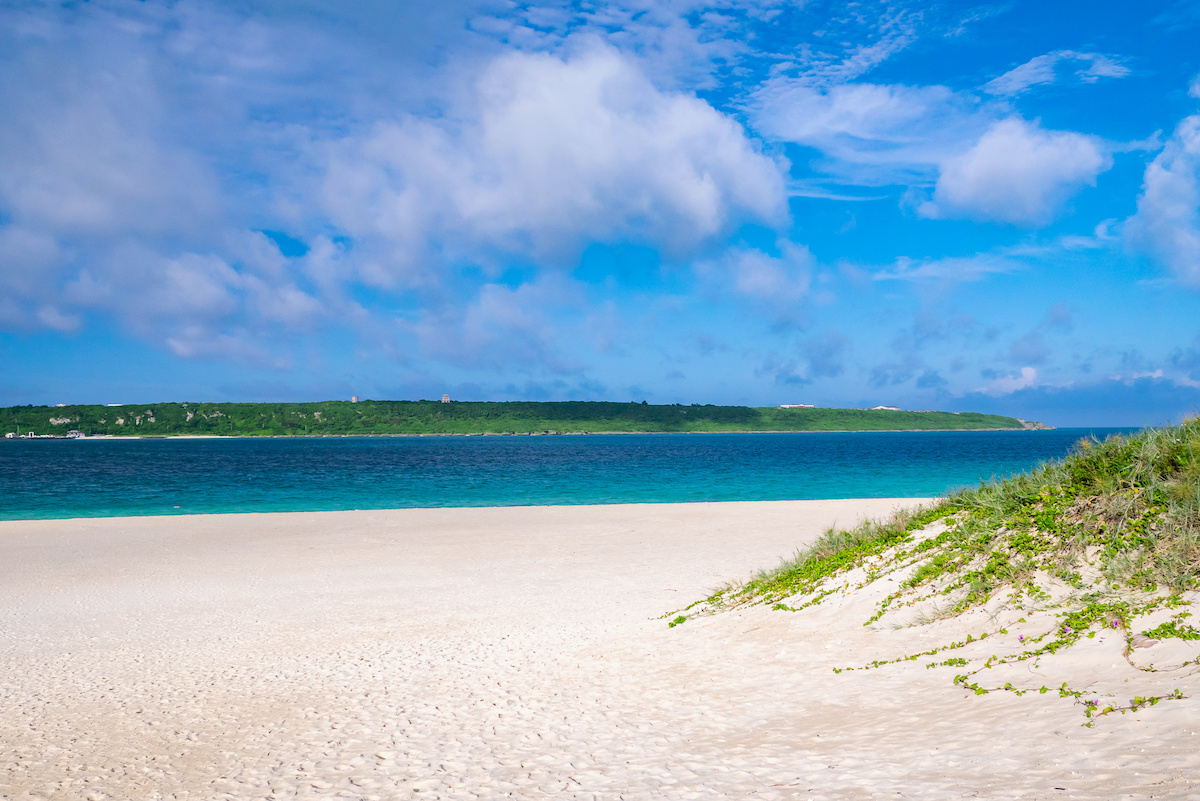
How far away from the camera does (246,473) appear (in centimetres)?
6016

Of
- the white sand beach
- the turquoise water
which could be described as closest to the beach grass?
the white sand beach

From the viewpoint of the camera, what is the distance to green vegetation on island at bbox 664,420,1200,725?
6965 mm

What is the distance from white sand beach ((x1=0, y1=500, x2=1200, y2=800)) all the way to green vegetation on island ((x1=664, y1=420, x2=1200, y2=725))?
264 millimetres

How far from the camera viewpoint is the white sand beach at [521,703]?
5.44 m

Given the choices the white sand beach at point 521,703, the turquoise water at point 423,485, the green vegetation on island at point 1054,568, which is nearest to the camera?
the white sand beach at point 521,703

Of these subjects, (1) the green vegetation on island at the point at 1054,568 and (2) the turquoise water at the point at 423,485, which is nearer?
(1) the green vegetation on island at the point at 1054,568

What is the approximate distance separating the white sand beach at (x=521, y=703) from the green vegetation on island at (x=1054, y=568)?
26 cm

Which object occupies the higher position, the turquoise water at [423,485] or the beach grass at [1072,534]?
the beach grass at [1072,534]

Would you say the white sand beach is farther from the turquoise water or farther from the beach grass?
the turquoise water

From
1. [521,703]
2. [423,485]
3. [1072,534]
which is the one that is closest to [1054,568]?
[1072,534]

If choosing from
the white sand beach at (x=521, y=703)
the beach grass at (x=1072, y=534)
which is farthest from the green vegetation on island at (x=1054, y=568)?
the white sand beach at (x=521, y=703)

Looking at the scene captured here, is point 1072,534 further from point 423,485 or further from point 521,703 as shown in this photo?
point 423,485

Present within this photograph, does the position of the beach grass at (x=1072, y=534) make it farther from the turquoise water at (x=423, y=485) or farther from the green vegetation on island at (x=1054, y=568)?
the turquoise water at (x=423, y=485)

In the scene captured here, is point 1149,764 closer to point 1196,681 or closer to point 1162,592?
point 1196,681
